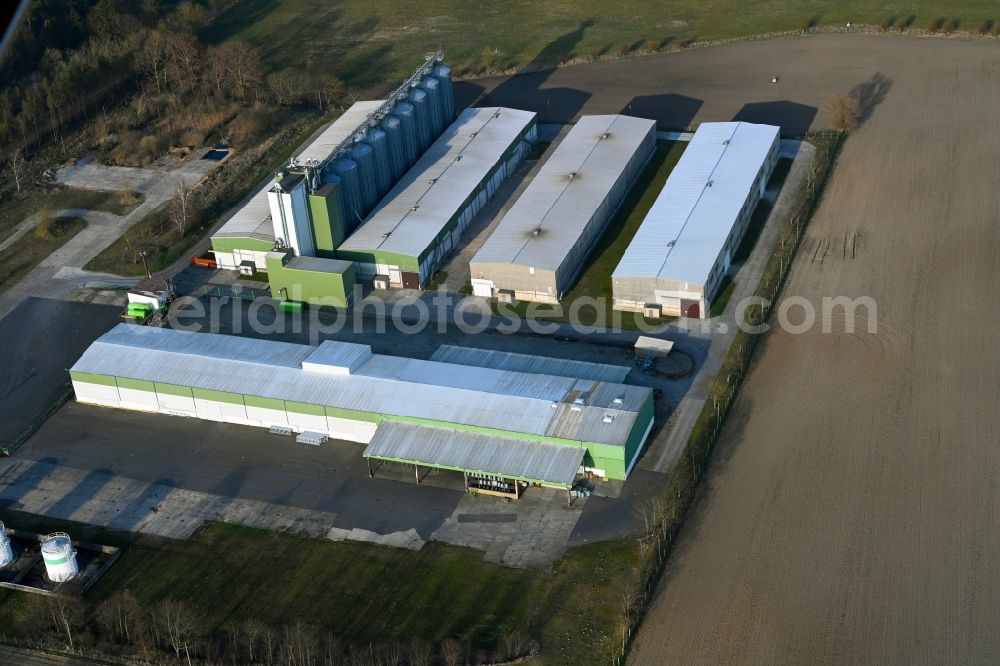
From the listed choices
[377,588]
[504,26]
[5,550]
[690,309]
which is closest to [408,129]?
[690,309]

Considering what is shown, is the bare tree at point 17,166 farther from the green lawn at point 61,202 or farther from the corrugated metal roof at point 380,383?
the corrugated metal roof at point 380,383

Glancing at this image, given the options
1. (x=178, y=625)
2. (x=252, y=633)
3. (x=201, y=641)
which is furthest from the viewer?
(x=178, y=625)

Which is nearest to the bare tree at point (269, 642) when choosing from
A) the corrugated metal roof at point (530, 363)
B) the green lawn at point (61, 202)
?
the corrugated metal roof at point (530, 363)

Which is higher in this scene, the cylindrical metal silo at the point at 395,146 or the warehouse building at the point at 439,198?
the cylindrical metal silo at the point at 395,146

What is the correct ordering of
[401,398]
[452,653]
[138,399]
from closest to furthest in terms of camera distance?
1. [452,653]
2. [401,398]
3. [138,399]

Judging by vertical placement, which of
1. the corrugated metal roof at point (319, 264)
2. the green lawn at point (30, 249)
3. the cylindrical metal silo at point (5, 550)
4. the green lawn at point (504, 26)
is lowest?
the cylindrical metal silo at point (5, 550)

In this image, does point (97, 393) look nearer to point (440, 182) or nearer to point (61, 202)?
point (440, 182)

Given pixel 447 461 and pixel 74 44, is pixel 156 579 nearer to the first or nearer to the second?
pixel 447 461
